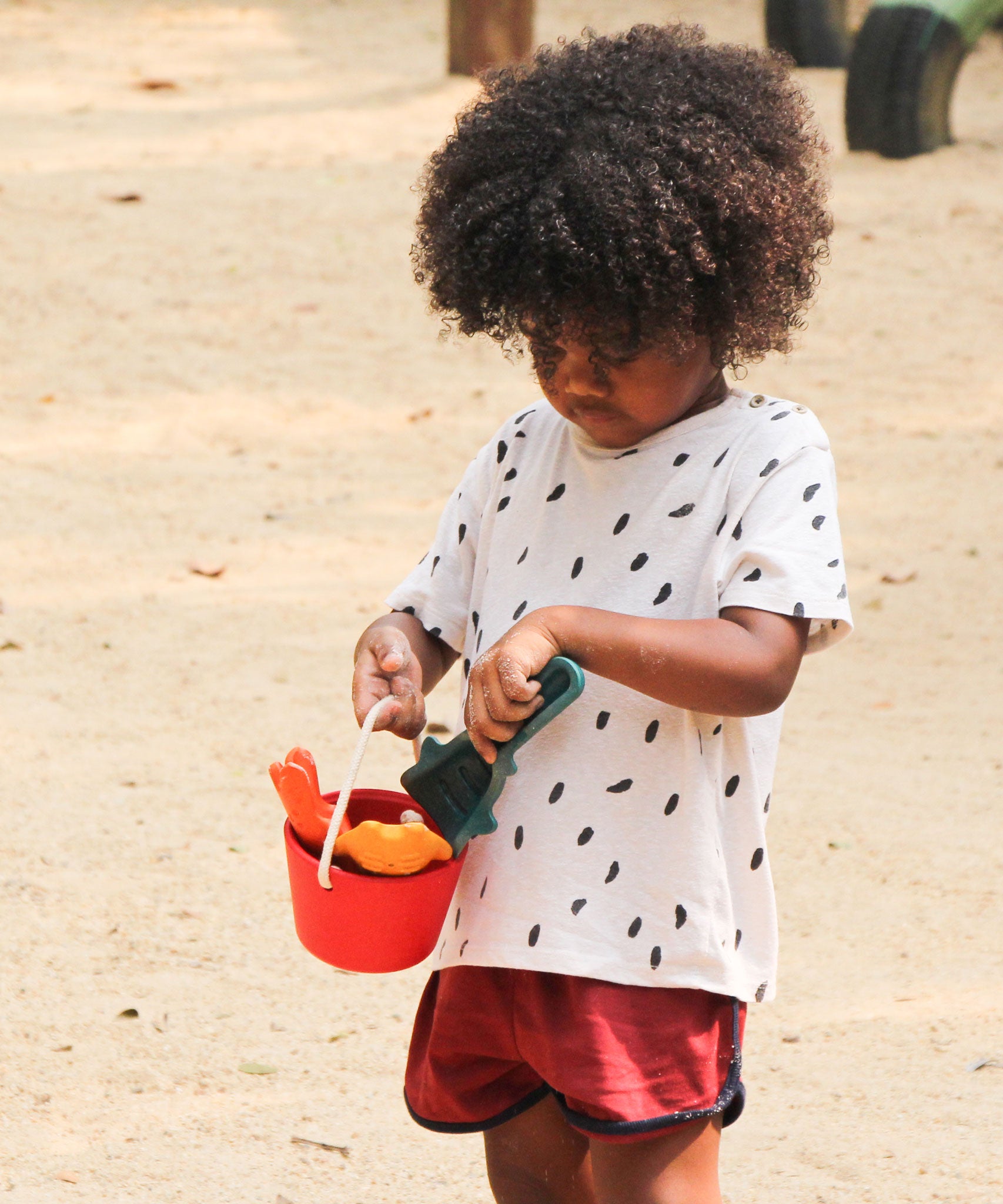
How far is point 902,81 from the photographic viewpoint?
31.1ft

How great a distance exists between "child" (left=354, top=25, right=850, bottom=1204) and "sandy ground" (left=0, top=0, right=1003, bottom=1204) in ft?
3.26

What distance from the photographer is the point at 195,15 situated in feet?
40.1

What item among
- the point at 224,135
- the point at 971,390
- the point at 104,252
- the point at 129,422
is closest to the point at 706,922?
the point at 129,422

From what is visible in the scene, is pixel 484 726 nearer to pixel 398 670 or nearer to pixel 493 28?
pixel 398 670

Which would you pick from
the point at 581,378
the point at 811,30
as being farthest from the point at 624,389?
the point at 811,30

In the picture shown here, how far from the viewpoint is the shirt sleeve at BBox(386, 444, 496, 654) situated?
1906 millimetres

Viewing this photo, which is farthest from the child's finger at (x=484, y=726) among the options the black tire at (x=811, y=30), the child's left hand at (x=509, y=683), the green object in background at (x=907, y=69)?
the black tire at (x=811, y=30)

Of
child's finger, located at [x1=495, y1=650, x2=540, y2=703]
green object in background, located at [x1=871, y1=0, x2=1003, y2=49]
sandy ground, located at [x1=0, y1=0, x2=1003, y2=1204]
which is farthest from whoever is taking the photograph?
green object in background, located at [x1=871, y1=0, x2=1003, y2=49]

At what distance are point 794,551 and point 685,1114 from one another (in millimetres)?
632

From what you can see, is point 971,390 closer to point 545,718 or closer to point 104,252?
point 104,252

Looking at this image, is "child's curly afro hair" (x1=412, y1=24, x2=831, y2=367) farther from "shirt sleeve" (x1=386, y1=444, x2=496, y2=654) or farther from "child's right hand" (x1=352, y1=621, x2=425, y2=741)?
"child's right hand" (x1=352, y1=621, x2=425, y2=741)

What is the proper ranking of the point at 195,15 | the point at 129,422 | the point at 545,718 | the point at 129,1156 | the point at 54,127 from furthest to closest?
the point at 195,15 → the point at 54,127 → the point at 129,422 → the point at 129,1156 → the point at 545,718

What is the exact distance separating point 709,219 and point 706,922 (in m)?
0.76

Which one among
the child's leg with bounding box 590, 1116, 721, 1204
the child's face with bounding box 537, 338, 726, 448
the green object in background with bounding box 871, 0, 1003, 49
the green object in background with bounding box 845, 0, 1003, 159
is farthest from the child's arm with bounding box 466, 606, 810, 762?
the green object in background with bounding box 871, 0, 1003, 49
